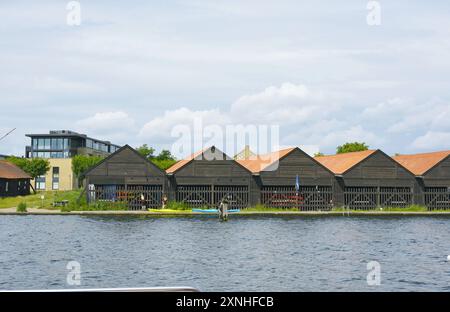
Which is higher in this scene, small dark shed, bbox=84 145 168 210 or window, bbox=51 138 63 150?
window, bbox=51 138 63 150

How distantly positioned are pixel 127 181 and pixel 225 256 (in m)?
41.1

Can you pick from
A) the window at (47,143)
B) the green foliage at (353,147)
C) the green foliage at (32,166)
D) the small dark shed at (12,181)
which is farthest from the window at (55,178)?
the green foliage at (353,147)

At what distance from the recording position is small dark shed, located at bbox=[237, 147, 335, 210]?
72188 millimetres

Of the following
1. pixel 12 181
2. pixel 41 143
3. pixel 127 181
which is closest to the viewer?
pixel 127 181

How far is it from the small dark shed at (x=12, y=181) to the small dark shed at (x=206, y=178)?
35.7 meters

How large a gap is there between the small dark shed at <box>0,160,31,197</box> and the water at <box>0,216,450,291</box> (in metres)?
48.3

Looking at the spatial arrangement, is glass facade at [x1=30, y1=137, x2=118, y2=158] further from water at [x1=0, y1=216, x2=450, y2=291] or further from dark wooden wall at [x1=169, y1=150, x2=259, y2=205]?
water at [x1=0, y1=216, x2=450, y2=291]

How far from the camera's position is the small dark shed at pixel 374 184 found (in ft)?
242

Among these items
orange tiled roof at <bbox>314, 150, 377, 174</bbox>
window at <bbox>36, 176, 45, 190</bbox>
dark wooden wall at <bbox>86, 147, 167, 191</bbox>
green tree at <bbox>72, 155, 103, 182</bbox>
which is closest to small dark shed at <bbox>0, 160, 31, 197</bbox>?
green tree at <bbox>72, 155, 103, 182</bbox>

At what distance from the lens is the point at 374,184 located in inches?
2911

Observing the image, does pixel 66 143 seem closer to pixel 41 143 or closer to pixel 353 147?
pixel 41 143

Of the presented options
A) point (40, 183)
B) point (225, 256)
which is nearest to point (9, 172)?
point (40, 183)

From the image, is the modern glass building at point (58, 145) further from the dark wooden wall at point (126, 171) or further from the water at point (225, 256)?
the water at point (225, 256)
